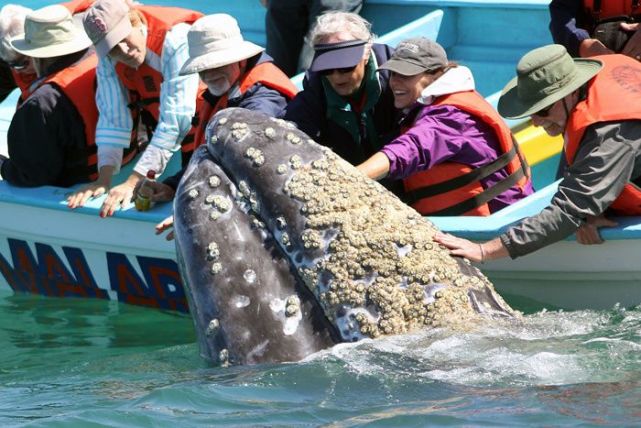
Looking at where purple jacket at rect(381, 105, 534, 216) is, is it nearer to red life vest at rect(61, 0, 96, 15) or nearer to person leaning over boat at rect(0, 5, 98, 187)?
person leaning over boat at rect(0, 5, 98, 187)

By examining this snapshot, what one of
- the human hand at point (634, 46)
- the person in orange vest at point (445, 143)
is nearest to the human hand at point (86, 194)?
the person in orange vest at point (445, 143)

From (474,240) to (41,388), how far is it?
8.18ft

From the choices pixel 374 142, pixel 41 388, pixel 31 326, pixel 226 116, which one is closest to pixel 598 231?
pixel 374 142

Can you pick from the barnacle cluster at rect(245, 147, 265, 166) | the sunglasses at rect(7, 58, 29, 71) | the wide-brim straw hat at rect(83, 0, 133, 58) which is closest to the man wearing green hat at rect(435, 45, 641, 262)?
the barnacle cluster at rect(245, 147, 265, 166)

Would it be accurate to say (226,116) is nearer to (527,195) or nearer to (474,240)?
(474,240)

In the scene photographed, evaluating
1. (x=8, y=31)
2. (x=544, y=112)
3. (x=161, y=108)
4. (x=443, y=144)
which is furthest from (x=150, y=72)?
(x=544, y=112)

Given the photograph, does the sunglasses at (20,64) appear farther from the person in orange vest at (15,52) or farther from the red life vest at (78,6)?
the red life vest at (78,6)

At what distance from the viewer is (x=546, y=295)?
8180 mm

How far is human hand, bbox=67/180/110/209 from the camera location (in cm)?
944

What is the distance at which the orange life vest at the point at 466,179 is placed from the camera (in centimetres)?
817

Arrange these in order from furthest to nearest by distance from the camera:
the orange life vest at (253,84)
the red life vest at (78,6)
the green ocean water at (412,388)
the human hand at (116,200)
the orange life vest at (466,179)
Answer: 1. the red life vest at (78,6)
2. the human hand at (116,200)
3. the orange life vest at (253,84)
4. the orange life vest at (466,179)
5. the green ocean water at (412,388)

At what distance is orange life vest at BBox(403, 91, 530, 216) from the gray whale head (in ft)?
5.32

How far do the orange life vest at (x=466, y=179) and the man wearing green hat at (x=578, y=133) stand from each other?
1.92 ft

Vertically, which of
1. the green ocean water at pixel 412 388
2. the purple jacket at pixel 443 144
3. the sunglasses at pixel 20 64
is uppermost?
the purple jacket at pixel 443 144
